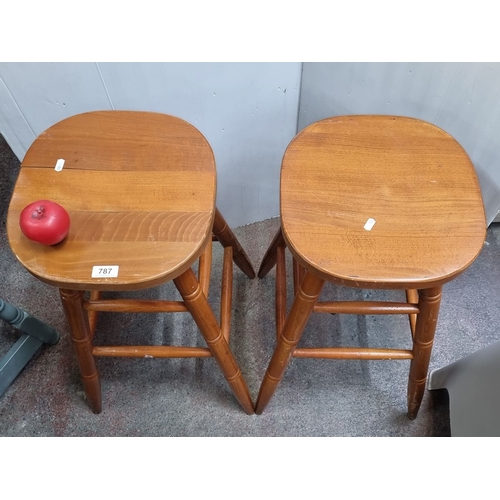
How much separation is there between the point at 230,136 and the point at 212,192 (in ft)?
1.26

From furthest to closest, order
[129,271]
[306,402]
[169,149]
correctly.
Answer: [306,402] → [169,149] → [129,271]

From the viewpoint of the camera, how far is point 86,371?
37.1 inches

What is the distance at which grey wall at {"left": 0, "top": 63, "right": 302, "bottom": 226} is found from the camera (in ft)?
2.70

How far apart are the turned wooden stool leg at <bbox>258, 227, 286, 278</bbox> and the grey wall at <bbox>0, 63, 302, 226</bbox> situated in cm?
22

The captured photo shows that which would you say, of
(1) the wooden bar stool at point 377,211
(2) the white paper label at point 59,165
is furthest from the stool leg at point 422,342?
(2) the white paper label at point 59,165

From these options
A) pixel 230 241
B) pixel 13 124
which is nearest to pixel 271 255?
pixel 230 241

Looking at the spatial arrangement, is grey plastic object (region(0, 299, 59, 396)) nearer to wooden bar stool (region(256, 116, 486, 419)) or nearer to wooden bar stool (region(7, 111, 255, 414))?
wooden bar stool (region(7, 111, 255, 414))

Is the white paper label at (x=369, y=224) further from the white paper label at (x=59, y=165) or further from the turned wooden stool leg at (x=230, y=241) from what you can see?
the white paper label at (x=59, y=165)

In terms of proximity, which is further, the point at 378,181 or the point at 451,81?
the point at 451,81

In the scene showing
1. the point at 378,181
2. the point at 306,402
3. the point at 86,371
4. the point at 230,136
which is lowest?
the point at 306,402

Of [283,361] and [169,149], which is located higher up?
[169,149]

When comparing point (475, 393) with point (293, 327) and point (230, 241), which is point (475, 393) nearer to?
point (293, 327)

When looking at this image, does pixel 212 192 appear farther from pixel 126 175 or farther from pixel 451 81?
pixel 451 81
